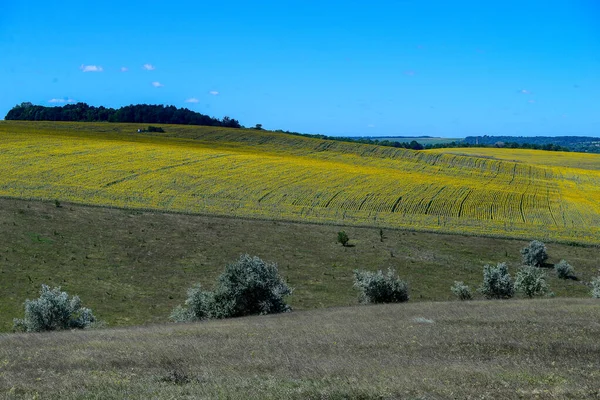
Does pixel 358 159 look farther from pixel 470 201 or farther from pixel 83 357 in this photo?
pixel 83 357

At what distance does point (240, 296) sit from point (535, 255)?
2964 cm

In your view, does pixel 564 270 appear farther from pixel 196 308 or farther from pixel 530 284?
pixel 196 308

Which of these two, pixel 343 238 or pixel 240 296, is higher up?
pixel 240 296

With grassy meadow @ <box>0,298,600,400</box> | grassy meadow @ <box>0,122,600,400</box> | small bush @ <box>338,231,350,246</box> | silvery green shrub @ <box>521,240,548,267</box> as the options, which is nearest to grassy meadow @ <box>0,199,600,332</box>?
grassy meadow @ <box>0,122,600,400</box>

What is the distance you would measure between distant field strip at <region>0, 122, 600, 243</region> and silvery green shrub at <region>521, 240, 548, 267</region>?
7840 millimetres

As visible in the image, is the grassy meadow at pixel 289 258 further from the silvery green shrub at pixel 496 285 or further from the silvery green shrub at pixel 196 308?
the silvery green shrub at pixel 496 285

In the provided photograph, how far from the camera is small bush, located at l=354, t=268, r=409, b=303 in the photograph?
36.7m

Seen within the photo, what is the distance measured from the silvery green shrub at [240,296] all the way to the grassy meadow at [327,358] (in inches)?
176

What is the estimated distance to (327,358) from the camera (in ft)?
60.5

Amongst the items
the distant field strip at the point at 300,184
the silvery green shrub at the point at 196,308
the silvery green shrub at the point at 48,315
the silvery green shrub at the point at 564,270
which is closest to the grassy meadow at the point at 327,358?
the silvery green shrub at the point at 196,308

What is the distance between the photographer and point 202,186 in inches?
2837

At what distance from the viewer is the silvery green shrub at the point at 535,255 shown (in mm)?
52375

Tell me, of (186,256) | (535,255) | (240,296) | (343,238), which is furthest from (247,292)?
(535,255)

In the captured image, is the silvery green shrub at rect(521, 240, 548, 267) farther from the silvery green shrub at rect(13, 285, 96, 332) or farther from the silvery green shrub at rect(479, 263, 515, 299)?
the silvery green shrub at rect(13, 285, 96, 332)
